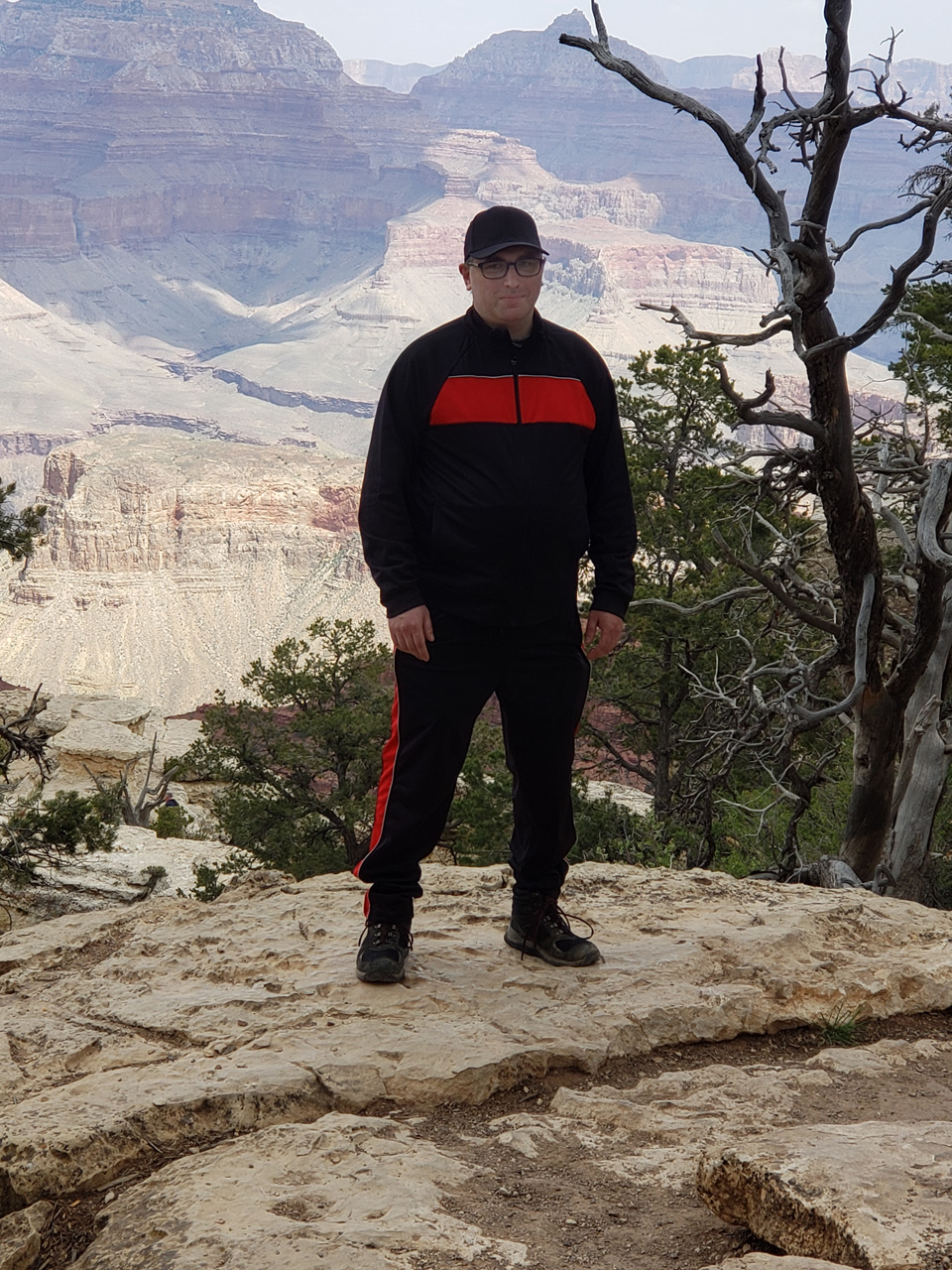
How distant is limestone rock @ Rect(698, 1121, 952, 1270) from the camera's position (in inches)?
70.2

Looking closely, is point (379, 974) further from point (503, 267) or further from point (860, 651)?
point (860, 651)

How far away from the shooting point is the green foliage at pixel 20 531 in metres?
7.24

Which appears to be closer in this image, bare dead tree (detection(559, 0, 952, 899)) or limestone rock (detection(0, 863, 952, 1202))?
limestone rock (detection(0, 863, 952, 1202))

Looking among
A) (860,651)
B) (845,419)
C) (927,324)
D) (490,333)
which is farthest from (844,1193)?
(927,324)

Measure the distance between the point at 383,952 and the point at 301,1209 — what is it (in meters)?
1.25

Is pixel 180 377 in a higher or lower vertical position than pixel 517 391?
higher

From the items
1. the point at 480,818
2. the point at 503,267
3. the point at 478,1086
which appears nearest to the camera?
the point at 478,1086

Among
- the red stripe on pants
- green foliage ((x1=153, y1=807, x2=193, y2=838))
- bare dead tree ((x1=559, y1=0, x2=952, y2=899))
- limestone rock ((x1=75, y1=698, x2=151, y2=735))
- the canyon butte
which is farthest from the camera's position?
the canyon butte

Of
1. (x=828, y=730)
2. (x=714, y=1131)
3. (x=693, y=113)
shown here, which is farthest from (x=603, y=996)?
(x=828, y=730)

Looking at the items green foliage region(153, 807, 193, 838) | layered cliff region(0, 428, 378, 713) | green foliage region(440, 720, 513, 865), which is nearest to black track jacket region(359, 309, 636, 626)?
green foliage region(440, 720, 513, 865)

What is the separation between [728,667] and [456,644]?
8074 mm

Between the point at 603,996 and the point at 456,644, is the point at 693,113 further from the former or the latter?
the point at 603,996

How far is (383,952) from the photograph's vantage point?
341 centimetres

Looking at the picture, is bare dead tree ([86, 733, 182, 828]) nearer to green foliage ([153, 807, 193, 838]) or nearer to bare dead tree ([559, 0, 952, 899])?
green foliage ([153, 807, 193, 838])
